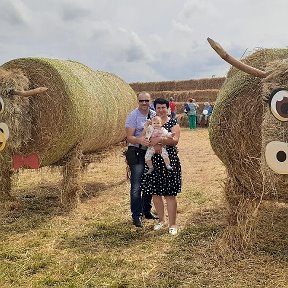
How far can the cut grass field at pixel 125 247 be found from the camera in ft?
14.0

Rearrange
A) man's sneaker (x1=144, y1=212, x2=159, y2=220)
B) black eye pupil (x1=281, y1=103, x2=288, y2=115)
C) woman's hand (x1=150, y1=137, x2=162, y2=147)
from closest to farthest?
black eye pupil (x1=281, y1=103, x2=288, y2=115), woman's hand (x1=150, y1=137, x2=162, y2=147), man's sneaker (x1=144, y1=212, x2=159, y2=220)

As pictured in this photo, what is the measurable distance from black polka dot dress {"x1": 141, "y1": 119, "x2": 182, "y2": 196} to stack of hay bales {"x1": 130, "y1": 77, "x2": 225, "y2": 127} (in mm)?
19477

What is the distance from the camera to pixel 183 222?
238 inches

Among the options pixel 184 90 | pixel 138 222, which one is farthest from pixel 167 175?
pixel 184 90

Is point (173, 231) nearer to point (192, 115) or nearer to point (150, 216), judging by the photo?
point (150, 216)

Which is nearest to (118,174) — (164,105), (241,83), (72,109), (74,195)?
(74,195)

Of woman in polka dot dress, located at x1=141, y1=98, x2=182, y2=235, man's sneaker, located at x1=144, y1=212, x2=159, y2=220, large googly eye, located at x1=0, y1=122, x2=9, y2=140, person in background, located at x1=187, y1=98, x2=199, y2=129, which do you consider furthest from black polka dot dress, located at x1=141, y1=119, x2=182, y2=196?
person in background, located at x1=187, y1=98, x2=199, y2=129

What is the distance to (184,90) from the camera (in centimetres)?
2933

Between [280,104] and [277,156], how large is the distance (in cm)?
45

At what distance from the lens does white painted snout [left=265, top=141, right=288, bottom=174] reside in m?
3.98

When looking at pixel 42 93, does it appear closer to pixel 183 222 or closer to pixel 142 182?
pixel 142 182

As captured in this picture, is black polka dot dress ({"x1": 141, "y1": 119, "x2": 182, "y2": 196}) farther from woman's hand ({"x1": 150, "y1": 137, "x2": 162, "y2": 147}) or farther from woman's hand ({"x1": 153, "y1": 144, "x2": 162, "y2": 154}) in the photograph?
woman's hand ({"x1": 150, "y1": 137, "x2": 162, "y2": 147})

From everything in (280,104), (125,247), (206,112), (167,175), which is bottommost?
(125,247)

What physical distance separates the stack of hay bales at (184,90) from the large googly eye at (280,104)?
21.1m
